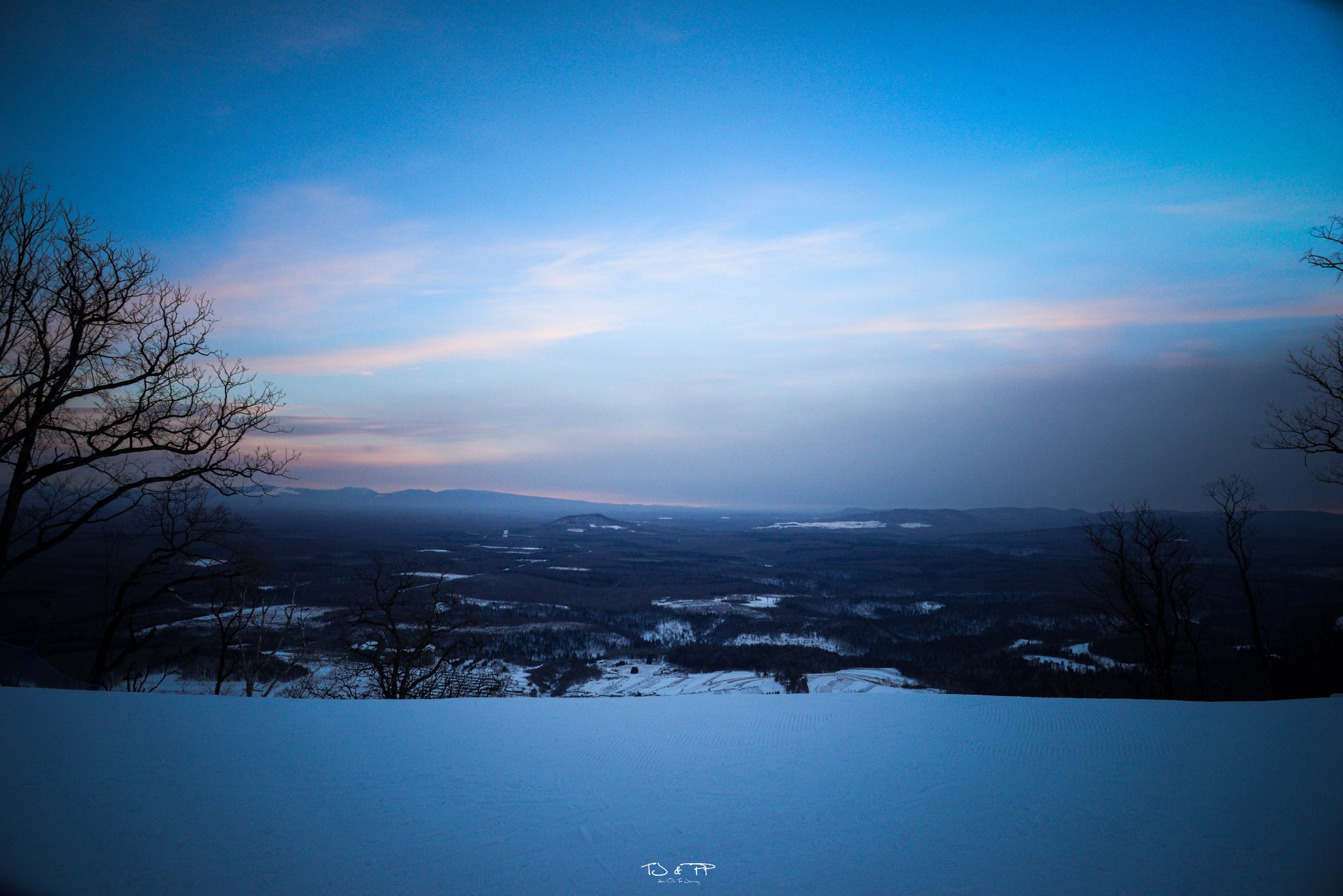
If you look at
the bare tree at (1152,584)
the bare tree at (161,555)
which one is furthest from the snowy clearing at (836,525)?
the bare tree at (161,555)

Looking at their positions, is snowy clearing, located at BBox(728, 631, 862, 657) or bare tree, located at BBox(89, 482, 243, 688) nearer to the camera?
bare tree, located at BBox(89, 482, 243, 688)

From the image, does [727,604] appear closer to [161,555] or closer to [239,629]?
[239,629]

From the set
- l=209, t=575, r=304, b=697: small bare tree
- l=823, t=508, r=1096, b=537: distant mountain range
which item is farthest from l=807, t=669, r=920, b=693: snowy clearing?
l=823, t=508, r=1096, b=537: distant mountain range

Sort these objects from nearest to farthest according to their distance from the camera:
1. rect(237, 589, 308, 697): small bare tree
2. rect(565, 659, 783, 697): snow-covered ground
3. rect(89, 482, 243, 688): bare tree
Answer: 1. rect(89, 482, 243, 688): bare tree
2. rect(237, 589, 308, 697): small bare tree
3. rect(565, 659, 783, 697): snow-covered ground

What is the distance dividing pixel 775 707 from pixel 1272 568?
1659 inches

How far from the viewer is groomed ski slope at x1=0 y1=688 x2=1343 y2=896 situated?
6.00 ft

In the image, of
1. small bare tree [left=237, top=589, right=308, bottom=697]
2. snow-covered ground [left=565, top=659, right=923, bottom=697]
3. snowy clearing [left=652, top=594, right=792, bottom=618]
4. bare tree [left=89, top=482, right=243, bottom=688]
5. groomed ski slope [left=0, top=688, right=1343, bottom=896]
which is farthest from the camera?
snowy clearing [left=652, top=594, right=792, bottom=618]

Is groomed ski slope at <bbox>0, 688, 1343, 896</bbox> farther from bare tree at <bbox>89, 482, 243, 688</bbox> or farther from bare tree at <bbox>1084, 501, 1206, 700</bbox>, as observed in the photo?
bare tree at <bbox>1084, 501, 1206, 700</bbox>

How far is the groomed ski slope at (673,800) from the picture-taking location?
1.83m

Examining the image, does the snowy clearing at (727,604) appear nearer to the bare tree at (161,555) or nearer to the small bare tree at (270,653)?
the small bare tree at (270,653)

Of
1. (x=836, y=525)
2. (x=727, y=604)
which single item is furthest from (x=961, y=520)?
(x=727, y=604)

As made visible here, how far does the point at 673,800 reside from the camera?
2365 mm

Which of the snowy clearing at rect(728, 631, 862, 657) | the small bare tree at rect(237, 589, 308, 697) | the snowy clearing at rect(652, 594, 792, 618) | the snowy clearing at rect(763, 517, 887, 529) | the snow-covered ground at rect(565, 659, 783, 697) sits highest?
the small bare tree at rect(237, 589, 308, 697)

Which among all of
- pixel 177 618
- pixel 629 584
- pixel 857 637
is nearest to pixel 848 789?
pixel 177 618
